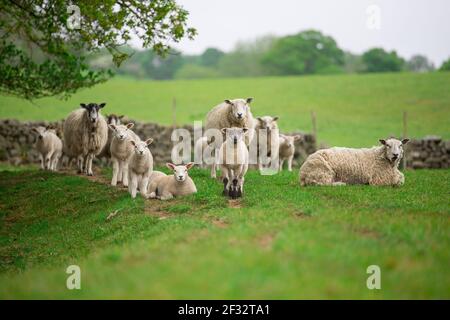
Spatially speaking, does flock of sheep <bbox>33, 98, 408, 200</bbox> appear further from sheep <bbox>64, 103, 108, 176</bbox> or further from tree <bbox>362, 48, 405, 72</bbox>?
tree <bbox>362, 48, 405, 72</bbox>

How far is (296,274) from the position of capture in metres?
7.10

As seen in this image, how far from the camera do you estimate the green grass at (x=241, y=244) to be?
7.00 m

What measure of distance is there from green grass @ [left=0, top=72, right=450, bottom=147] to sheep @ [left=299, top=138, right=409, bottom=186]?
1992 centimetres

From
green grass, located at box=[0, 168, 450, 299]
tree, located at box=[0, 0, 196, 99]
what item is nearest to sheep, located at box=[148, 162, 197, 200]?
green grass, located at box=[0, 168, 450, 299]

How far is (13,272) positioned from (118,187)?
18.1 feet

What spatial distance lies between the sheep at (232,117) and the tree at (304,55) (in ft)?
220

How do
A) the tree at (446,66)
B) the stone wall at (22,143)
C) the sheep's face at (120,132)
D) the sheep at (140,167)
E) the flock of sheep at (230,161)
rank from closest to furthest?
the flock of sheep at (230,161), the sheep at (140,167), the sheep's face at (120,132), the stone wall at (22,143), the tree at (446,66)

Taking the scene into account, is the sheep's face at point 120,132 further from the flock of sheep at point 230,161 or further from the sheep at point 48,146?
the sheep at point 48,146

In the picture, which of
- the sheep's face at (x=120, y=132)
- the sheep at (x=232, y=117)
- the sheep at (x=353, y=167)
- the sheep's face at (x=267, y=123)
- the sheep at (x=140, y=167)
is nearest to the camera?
the sheep at (x=140, y=167)

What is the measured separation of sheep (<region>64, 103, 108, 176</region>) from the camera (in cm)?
1795

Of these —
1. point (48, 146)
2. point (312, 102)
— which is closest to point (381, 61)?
point (312, 102)

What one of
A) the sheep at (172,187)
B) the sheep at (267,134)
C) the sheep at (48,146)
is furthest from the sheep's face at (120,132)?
the sheep at (48,146)

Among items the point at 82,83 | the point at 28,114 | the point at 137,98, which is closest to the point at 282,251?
the point at 82,83

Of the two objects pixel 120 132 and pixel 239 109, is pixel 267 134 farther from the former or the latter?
pixel 120 132
